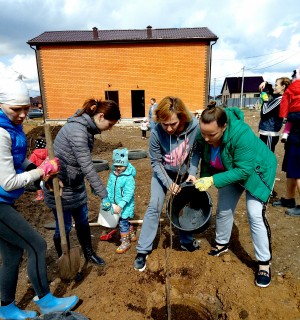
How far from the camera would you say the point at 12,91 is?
1.79m

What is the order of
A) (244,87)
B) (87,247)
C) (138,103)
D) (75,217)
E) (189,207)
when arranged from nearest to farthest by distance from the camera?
(75,217) → (87,247) → (189,207) → (138,103) → (244,87)

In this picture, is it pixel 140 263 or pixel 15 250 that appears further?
pixel 140 263

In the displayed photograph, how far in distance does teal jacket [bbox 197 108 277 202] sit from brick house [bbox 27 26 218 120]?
1680 cm

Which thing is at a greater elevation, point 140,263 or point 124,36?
point 124,36

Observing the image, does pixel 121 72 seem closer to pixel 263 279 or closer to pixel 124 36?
pixel 124 36

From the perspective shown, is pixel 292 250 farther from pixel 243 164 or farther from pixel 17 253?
pixel 17 253

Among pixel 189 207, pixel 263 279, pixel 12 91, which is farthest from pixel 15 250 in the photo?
pixel 263 279

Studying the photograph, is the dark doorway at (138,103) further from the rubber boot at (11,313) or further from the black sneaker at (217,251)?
the rubber boot at (11,313)

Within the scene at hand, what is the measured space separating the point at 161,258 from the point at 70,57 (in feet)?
60.9

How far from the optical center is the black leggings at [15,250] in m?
1.92

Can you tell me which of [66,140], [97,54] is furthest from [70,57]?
[66,140]

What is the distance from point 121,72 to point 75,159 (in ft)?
57.4

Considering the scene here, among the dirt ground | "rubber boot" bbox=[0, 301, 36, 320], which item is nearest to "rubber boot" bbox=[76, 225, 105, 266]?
the dirt ground

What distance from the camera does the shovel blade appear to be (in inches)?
96.8
